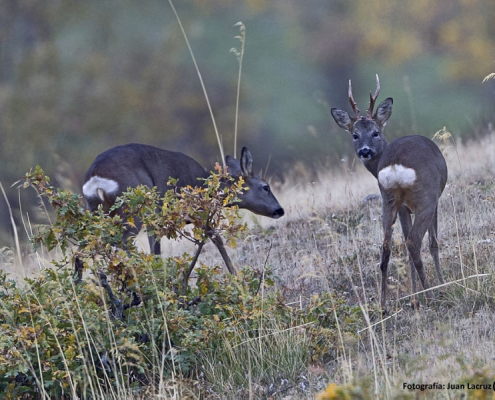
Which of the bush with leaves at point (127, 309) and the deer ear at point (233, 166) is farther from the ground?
the deer ear at point (233, 166)

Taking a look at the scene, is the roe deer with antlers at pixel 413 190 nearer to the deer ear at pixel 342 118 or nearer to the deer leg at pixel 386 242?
the deer leg at pixel 386 242

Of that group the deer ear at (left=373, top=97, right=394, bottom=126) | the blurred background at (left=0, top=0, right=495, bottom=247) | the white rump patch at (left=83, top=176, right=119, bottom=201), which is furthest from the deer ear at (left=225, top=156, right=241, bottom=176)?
the blurred background at (left=0, top=0, right=495, bottom=247)

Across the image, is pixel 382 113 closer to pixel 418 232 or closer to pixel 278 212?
pixel 418 232

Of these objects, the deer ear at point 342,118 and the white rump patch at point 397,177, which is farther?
the deer ear at point 342,118

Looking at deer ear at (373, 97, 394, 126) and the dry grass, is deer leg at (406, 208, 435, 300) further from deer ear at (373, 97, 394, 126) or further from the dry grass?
deer ear at (373, 97, 394, 126)

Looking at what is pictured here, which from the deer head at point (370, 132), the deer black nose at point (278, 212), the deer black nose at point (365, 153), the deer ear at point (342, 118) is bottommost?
the deer black nose at point (278, 212)

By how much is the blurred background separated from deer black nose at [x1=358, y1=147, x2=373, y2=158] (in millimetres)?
11456

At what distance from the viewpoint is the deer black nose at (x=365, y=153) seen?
261 inches

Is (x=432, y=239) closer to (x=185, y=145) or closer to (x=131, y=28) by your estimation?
(x=185, y=145)

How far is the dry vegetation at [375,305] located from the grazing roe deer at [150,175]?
452 millimetres

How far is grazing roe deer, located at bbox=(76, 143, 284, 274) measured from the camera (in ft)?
25.5

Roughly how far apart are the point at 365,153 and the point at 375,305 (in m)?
1.84

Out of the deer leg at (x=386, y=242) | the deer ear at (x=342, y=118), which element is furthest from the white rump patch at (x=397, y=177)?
the deer ear at (x=342, y=118)

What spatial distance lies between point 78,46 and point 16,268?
14.3 meters
